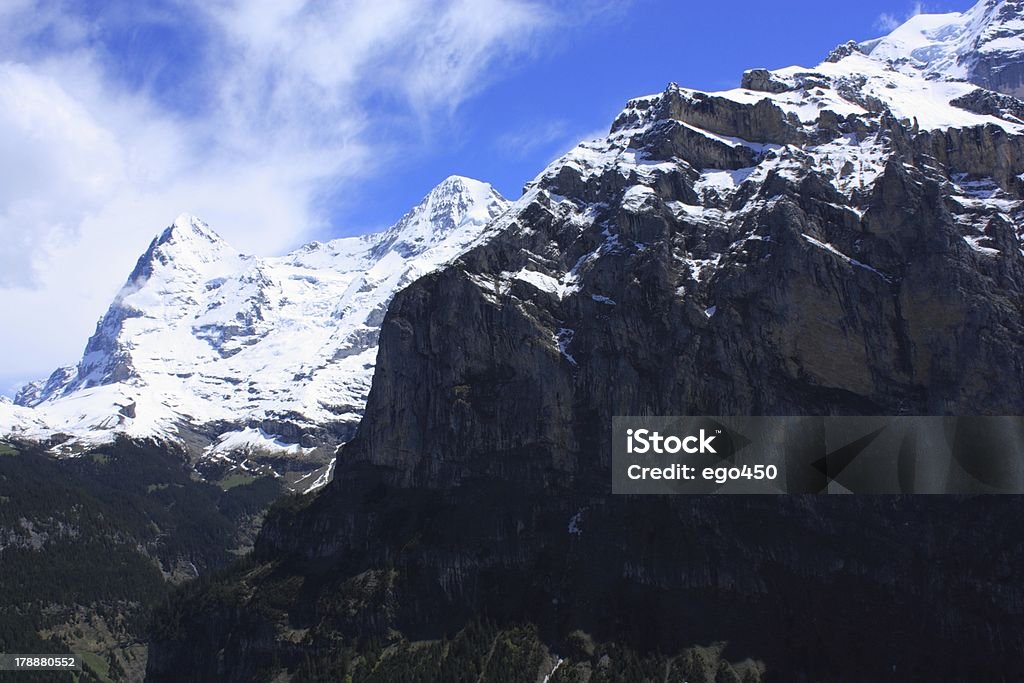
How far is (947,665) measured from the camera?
199375 mm

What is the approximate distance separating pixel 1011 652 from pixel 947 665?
450 inches

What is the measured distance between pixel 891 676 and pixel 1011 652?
21669 mm

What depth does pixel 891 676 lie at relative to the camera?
19975 centimetres

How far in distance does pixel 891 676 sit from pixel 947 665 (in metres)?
10.3

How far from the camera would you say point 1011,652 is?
198 meters
